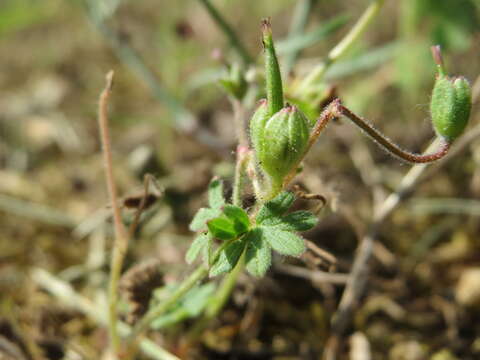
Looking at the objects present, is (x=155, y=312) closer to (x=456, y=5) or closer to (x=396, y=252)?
(x=396, y=252)

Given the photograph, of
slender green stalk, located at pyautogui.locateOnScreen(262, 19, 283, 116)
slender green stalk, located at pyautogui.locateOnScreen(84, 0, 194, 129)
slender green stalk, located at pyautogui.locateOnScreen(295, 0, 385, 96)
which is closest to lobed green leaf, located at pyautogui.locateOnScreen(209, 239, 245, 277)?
slender green stalk, located at pyautogui.locateOnScreen(262, 19, 283, 116)

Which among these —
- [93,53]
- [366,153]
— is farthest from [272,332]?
[93,53]

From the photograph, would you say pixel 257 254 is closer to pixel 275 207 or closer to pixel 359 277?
pixel 275 207

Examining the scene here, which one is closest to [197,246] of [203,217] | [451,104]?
[203,217]

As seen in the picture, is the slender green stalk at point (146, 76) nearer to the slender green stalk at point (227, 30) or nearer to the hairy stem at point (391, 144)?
the slender green stalk at point (227, 30)

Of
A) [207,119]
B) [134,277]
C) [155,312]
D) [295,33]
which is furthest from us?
[207,119]
